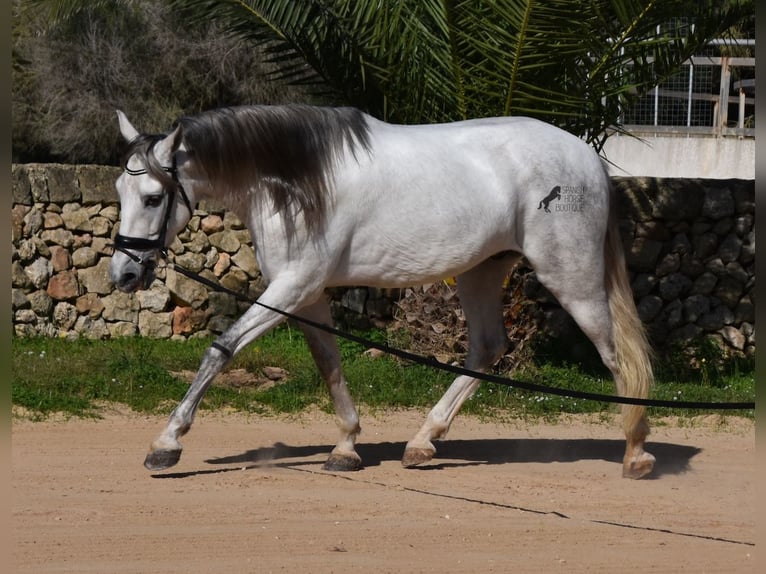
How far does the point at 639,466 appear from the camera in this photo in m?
6.21

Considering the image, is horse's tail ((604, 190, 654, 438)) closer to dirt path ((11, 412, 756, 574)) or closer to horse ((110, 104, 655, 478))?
horse ((110, 104, 655, 478))

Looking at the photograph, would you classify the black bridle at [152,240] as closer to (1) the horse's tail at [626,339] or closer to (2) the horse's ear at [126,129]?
(2) the horse's ear at [126,129]

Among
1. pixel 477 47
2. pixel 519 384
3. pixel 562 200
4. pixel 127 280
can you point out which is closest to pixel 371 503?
pixel 519 384

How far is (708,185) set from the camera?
10195 mm

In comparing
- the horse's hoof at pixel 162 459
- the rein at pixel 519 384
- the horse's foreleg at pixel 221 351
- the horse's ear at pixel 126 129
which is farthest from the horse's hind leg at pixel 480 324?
the horse's ear at pixel 126 129

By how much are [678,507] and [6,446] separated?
14.2 ft

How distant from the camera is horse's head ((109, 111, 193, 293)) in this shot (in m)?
5.52

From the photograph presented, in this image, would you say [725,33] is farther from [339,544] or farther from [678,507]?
[339,544]

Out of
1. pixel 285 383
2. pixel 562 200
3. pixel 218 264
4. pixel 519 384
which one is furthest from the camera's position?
pixel 218 264

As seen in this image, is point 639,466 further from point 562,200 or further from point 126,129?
point 126,129

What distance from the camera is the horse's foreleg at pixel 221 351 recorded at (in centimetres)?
570

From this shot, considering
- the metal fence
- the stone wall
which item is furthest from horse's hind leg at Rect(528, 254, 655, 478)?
the metal fence

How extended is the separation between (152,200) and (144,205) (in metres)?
0.05

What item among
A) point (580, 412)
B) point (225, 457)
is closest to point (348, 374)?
point (580, 412)
